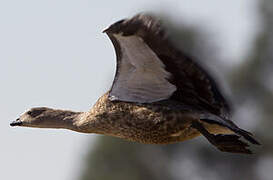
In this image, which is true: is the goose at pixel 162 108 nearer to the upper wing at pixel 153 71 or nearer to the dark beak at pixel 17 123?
the upper wing at pixel 153 71

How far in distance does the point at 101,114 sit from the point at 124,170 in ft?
63.4

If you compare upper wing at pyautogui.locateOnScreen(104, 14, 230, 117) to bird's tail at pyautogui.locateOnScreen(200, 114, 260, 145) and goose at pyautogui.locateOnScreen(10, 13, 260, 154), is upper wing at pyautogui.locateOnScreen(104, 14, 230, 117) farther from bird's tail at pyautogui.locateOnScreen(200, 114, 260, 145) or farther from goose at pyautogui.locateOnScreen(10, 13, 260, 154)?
bird's tail at pyautogui.locateOnScreen(200, 114, 260, 145)

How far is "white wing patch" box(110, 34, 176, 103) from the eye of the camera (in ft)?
37.0

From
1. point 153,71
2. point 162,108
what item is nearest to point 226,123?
point 162,108

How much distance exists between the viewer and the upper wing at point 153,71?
10.8m

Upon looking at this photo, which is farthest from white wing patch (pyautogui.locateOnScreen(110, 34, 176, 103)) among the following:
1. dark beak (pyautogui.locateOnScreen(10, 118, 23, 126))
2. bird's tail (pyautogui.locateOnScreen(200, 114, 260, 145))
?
dark beak (pyautogui.locateOnScreen(10, 118, 23, 126))

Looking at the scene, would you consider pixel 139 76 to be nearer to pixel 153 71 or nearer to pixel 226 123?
pixel 153 71

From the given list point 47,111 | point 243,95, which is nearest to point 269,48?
point 243,95

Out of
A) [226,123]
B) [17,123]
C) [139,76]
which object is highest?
[139,76]

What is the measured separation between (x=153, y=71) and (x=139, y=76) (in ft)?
0.56

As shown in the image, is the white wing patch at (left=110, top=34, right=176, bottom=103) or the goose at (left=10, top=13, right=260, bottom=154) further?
the goose at (left=10, top=13, right=260, bottom=154)

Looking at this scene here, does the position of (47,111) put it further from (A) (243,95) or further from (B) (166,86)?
(A) (243,95)

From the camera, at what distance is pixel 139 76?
38.9 feet

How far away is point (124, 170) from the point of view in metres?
31.5
